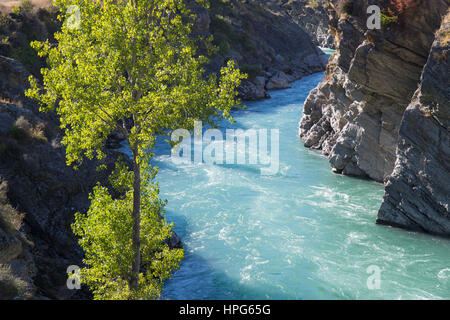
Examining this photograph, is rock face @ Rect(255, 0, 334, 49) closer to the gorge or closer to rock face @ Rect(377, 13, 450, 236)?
the gorge

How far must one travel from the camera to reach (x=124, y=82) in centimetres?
1262

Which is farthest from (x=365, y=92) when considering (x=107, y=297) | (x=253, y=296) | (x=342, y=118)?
(x=107, y=297)

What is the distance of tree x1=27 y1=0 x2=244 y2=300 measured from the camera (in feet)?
39.7

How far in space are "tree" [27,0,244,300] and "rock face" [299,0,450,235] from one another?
1252 centimetres

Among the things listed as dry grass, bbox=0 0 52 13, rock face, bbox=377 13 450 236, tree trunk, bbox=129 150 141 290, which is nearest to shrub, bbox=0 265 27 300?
tree trunk, bbox=129 150 141 290

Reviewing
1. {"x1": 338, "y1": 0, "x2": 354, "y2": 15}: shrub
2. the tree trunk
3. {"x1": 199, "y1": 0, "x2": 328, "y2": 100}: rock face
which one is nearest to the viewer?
the tree trunk

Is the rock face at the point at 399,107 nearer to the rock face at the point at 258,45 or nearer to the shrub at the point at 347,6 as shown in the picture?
the shrub at the point at 347,6

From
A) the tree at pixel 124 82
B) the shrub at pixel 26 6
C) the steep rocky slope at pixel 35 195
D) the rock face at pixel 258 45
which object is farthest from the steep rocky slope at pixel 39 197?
the rock face at pixel 258 45

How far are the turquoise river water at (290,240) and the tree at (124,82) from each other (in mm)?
6861

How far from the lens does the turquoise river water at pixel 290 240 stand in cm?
1825

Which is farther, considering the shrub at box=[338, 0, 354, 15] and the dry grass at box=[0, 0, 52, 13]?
the dry grass at box=[0, 0, 52, 13]

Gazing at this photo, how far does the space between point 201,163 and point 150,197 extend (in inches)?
779

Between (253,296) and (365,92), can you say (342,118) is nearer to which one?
(365,92)

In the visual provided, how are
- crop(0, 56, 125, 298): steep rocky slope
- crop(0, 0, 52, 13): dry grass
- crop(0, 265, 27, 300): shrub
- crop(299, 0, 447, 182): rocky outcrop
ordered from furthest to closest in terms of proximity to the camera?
crop(0, 0, 52, 13): dry grass, crop(299, 0, 447, 182): rocky outcrop, crop(0, 56, 125, 298): steep rocky slope, crop(0, 265, 27, 300): shrub
